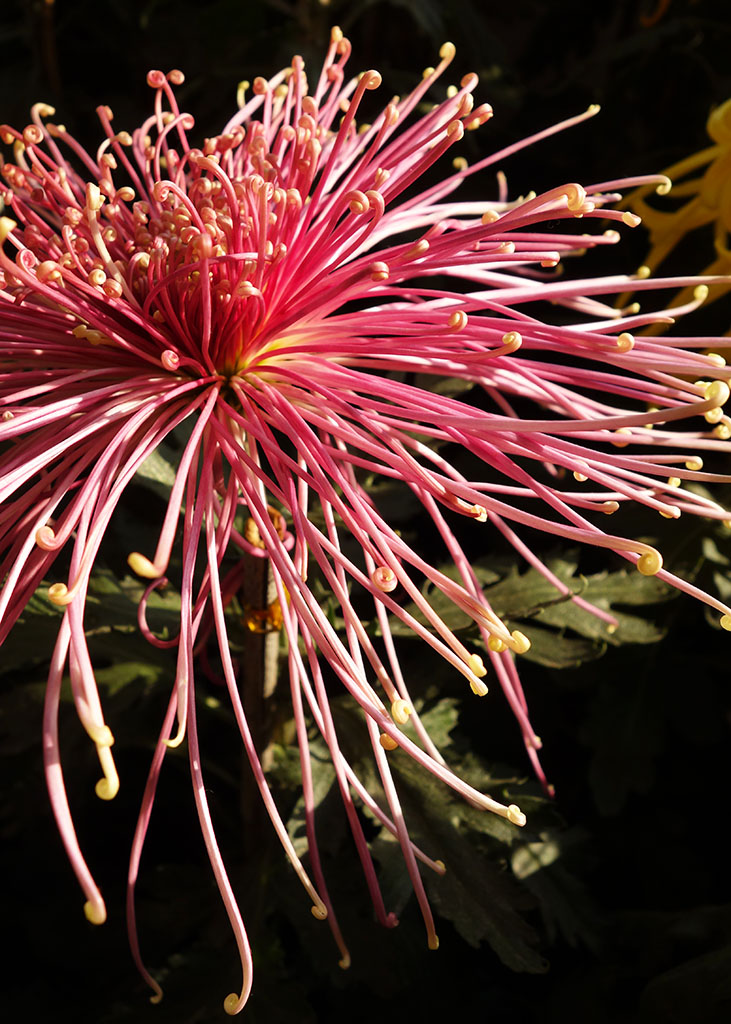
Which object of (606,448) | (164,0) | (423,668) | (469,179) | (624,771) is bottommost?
(624,771)

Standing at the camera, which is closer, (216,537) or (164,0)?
(216,537)

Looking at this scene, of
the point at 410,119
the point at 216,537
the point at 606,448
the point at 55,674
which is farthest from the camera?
the point at 410,119

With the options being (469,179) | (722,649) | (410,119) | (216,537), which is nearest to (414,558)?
(216,537)

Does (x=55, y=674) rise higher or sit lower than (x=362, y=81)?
lower

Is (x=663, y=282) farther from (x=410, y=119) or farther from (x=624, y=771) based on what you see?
(x=410, y=119)

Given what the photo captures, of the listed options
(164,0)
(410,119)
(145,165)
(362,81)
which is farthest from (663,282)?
(164,0)

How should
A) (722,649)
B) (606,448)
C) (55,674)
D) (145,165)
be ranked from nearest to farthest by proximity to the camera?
(55,674) < (145,165) < (606,448) < (722,649)

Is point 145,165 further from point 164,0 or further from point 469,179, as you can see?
point 164,0
